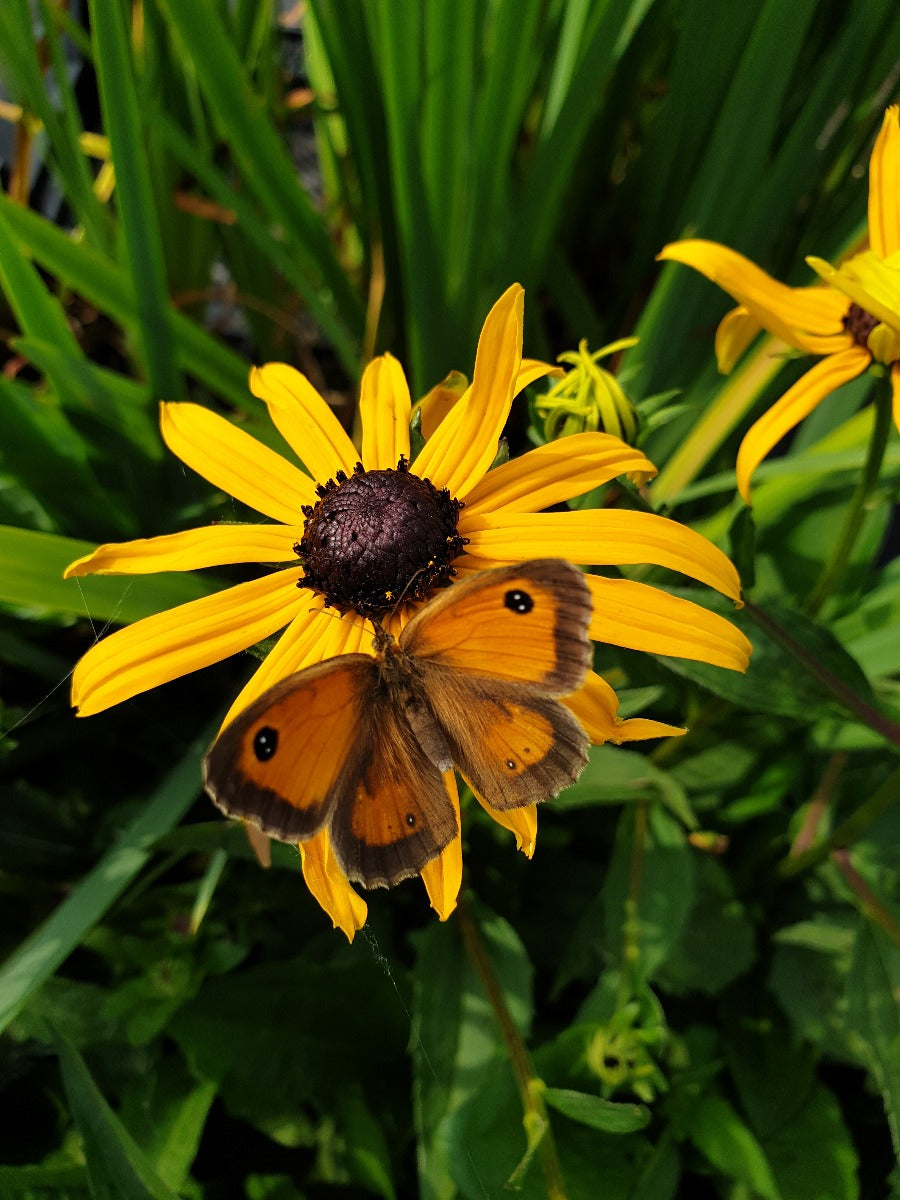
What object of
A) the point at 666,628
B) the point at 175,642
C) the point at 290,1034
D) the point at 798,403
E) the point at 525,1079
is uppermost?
the point at 798,403

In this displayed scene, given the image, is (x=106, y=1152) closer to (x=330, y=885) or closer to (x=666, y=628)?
(x=330, y=885)

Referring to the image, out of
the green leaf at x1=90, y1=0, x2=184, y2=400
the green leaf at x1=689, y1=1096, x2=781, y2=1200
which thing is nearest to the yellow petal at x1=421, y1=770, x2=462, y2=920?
the green leaf at x1=689, y1=1096, x2=781, y2=1200

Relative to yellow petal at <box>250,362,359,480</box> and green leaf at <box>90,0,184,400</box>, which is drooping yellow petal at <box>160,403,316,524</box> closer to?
yellow petal at <box>250,362,359,480</box>

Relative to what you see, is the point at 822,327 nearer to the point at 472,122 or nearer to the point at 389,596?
the point at 389,596

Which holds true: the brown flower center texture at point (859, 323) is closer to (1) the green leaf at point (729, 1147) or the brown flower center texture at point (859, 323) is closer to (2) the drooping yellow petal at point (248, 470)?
(2) the drooping yellow petal at point (248, 470)

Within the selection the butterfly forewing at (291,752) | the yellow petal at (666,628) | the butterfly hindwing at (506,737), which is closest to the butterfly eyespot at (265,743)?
the butterfly forewing at (291,752)

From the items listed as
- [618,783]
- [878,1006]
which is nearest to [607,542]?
[618,783]
